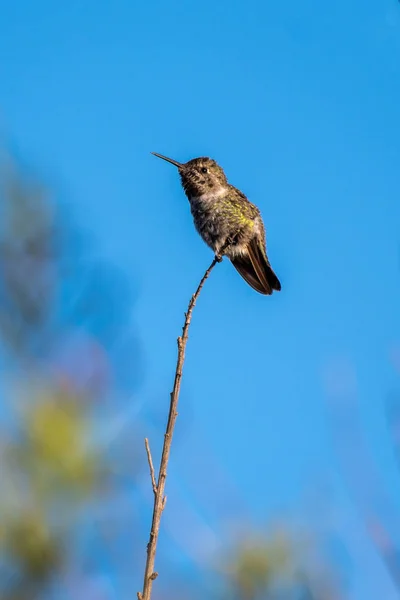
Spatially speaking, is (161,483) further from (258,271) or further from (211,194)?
(211,194)

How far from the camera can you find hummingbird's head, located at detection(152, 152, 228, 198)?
780cm

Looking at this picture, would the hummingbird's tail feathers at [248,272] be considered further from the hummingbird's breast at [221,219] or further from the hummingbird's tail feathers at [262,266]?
the hummingbird's breast at [221,219]

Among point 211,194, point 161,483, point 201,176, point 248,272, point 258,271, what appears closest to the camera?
point 161,483

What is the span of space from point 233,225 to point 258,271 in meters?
0.47

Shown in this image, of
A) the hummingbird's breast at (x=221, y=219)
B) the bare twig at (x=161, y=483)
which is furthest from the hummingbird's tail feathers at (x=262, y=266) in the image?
the bare twig at (x=161, y=483)

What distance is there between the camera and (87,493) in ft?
13.3

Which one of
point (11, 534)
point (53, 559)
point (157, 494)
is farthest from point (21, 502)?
point (157, 494)

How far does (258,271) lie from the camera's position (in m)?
7.34

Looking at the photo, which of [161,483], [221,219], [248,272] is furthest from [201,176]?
[161,483]

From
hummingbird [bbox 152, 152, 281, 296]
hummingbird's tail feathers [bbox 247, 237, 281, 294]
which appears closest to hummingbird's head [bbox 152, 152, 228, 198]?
hummingbird [bbox 152, 152, 281, 296]

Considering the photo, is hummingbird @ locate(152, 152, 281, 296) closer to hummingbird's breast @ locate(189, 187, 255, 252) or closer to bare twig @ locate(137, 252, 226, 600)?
hummingbird's breast @ locate(189, 187, 255, 252)

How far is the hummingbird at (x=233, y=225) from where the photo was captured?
7.32 m

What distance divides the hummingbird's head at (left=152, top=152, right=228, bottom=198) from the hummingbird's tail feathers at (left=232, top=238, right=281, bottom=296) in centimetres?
72

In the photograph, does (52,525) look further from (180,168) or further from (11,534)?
(180,168)
